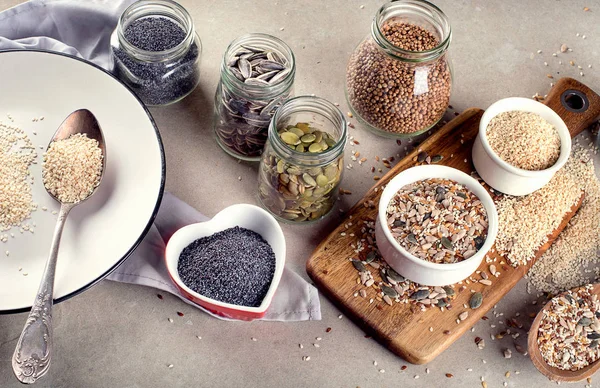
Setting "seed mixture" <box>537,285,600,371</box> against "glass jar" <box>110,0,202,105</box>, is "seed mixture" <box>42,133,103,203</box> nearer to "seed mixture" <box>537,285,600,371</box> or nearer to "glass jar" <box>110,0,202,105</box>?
"glass jar" <box>110,0,202,105</box>

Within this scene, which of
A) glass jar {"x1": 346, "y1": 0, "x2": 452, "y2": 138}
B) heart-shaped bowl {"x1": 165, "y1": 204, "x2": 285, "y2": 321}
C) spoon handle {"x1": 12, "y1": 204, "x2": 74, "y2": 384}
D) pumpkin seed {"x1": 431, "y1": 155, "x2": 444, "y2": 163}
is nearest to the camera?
spoon handle {"x1": 12, "y1": 204, "x2": 74, "y2": 384}

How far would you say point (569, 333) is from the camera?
1.53 metres

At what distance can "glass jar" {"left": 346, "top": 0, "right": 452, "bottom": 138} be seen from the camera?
1646 millimetres

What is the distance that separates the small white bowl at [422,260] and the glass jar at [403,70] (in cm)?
17

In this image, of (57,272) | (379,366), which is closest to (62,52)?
(57,272)

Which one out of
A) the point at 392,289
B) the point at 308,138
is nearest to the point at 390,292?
the point at 392,289

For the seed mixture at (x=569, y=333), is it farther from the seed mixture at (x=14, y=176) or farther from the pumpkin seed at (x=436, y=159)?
the seed mixture at (x=14, y=176)

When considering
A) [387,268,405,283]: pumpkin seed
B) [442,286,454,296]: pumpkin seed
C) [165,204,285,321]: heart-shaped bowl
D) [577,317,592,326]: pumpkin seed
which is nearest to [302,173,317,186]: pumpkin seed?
[165,204,285,321]: heart-shaped bowl

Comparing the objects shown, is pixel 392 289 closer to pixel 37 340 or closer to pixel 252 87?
pixel 252 87

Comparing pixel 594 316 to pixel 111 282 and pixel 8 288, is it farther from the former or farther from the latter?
pixel 8 288

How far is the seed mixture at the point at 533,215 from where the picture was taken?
1626 millimetres

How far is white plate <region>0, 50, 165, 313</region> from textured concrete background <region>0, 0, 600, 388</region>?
0.12 m

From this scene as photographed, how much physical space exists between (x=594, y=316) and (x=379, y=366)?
1.53 feet

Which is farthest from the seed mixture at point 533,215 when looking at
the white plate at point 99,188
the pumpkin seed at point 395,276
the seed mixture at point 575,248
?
the white plate at point 99,188
